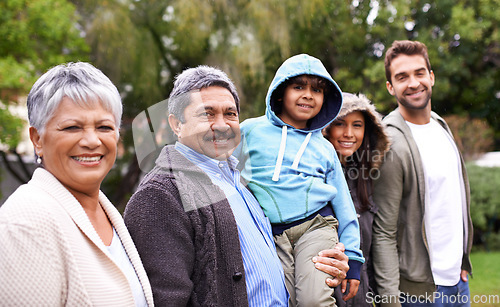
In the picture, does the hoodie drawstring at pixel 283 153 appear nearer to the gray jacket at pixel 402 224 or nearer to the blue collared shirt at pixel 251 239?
the blue collared shirt at pixel 251 239

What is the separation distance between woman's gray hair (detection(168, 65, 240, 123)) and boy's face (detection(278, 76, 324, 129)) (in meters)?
0.63

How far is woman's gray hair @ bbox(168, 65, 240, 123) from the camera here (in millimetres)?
1906

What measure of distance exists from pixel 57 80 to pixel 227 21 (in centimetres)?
911

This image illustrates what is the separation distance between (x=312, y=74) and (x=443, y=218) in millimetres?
1418

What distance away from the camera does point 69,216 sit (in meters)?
1.46

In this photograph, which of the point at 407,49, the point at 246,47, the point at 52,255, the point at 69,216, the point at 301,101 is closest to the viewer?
the point at 52,255

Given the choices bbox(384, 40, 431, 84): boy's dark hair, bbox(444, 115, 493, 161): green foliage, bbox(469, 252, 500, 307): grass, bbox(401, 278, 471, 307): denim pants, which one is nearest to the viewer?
bbox(401, 278, 471, 307): denim pants

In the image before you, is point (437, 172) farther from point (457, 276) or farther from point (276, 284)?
point (276, 284)

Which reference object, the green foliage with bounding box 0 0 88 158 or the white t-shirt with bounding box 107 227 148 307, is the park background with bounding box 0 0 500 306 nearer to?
the green foliage with bounding box 0 0 88 158

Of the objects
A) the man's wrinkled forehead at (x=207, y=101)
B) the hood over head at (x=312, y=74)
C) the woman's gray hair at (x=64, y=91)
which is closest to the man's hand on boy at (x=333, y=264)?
the hood over head at (x=312, y=74)

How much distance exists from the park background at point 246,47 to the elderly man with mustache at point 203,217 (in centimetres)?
604

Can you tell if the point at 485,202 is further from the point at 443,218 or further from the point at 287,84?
the point at 287,84

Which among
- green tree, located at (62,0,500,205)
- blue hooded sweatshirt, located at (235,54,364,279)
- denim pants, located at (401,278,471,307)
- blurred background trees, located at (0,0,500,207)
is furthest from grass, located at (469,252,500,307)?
blue hooded sweatshirt, located at (235,54,364,279)

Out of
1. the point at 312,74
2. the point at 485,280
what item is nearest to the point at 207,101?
the point at 312,74
